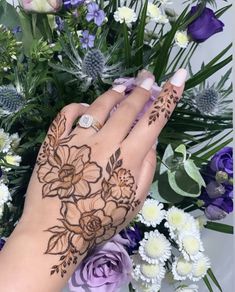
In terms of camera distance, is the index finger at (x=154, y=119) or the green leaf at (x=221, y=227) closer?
the index finger at (x=154, y=119)

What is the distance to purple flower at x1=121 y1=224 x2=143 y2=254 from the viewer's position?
24.2 inches

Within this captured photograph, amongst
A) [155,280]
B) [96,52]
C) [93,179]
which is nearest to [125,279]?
[155,280]

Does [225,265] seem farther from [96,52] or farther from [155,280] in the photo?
[96,52]

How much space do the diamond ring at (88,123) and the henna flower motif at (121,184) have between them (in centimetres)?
5

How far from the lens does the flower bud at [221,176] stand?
586 mm

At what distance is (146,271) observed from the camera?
2.00 ft

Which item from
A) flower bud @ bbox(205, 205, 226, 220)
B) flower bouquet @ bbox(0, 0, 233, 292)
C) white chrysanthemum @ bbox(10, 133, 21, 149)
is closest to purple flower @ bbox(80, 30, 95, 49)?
flower bouquet @ bbox(0, 0, 233, 292)

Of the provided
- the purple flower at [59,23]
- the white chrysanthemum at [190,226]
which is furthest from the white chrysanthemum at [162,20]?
the white chrysanthemum at [190,226]

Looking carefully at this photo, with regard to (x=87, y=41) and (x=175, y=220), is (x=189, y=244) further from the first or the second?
(x=87, y=41)

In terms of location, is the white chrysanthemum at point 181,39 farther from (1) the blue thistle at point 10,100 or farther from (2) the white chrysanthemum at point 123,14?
(1) the blue thistle at point 10,100

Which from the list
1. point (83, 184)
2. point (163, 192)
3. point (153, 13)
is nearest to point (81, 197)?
point (83, 184)

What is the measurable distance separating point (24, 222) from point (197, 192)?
0.59 feet

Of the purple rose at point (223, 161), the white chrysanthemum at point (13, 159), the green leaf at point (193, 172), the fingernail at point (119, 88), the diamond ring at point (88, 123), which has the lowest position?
the white chrysanthemum at point (13, 159)

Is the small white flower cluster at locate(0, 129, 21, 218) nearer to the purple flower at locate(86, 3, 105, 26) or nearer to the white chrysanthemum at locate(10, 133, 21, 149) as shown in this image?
the white chrysanthemum at locate(10, 133, 21, 149)
